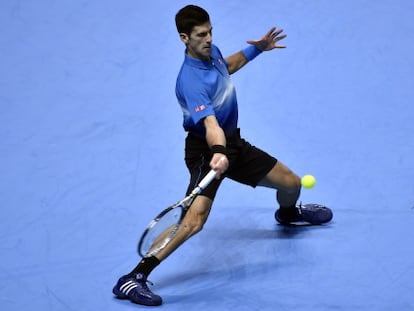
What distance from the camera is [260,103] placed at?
7039mm

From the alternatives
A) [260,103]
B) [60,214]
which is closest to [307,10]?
[260,103]

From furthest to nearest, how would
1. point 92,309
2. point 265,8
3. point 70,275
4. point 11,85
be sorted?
1. point 265,8
2. point 11,85
3. point 70,275
4. point 92,309

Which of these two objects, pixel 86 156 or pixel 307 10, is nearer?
pixel 86 156

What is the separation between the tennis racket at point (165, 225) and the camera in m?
4.64

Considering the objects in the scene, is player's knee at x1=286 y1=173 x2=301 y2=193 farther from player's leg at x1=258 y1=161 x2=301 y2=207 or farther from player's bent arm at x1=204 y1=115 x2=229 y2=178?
player's bent arm at x1=204 y1=115 x2=229 y2=178

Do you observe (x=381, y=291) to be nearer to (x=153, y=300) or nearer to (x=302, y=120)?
(x=153, y=300)

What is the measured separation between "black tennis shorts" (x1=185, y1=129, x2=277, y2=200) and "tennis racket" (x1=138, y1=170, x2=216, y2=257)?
41 centimetres

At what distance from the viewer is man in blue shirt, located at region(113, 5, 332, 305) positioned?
16.2 ft

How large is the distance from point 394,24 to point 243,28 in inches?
51.0

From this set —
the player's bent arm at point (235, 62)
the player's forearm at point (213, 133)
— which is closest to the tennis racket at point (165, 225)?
the player's forearm at point (213, 133)

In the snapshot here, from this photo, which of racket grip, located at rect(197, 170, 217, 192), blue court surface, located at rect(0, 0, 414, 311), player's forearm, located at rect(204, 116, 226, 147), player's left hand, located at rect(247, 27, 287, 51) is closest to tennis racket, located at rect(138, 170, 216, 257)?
racket grip, located at rect(197, 170, 217, 192)

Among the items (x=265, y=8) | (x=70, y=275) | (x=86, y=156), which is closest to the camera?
(x=70, y=275)

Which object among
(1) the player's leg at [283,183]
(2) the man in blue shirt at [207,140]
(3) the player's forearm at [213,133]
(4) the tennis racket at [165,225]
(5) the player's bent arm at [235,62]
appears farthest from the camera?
(5) the player's bent arm at [235,62]

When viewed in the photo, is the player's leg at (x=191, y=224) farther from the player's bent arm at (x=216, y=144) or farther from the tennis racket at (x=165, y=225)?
the player's bent arm at (x=216, y=144)
